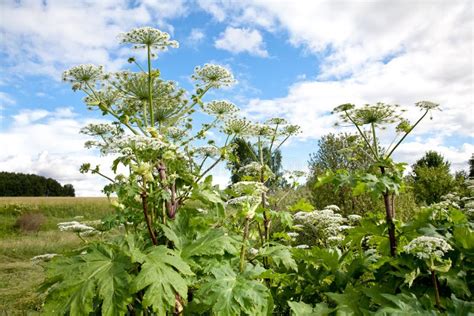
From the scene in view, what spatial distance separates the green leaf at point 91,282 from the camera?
9.38 feet

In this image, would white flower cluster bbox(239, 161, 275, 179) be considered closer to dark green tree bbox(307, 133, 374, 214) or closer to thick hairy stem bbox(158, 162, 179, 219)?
thick hairy stem bbox(158, 162, 179, 219)

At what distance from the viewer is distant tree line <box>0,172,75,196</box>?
58.5 meters

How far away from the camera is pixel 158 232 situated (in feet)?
11.7

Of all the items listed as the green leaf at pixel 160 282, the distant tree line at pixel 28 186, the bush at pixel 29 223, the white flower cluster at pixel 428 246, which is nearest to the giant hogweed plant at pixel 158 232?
the green leaf at pixel 160 282

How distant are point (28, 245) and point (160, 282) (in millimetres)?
22463

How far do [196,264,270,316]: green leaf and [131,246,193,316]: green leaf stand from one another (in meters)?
0.23

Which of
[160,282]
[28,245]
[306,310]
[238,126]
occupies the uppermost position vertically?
[238,126]

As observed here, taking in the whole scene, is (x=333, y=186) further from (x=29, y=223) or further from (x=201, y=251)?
(x=29, y=223)

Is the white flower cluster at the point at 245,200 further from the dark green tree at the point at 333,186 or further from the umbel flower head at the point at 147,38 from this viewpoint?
the dark green tree at the point at 333,186

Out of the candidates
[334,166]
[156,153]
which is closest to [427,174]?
[334,166]

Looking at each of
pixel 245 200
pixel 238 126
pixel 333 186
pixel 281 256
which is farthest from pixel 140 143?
pixel 333 186

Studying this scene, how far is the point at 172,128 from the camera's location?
4.63 metres

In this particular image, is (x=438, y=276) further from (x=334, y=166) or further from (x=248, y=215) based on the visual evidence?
(x=334, y=166)

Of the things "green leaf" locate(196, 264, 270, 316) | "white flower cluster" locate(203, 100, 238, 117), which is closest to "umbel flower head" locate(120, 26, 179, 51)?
"white flower cluster" locate(203, 100, 238, 117)
